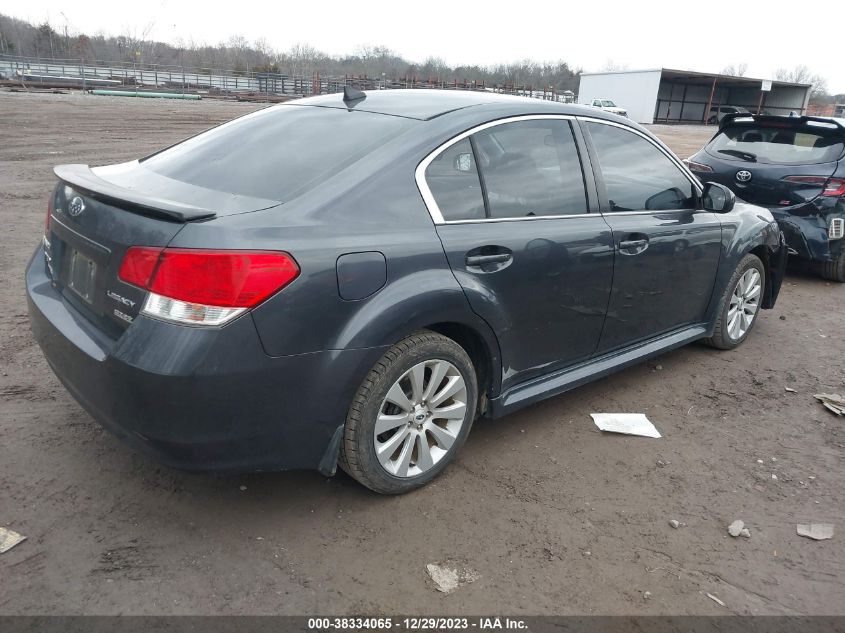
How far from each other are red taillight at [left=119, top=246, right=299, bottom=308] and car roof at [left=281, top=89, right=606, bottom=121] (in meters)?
1.22

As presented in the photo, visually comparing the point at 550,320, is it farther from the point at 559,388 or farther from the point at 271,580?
the point at 271,580

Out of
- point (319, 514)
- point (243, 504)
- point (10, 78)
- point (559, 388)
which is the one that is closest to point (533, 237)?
point (559, 388)

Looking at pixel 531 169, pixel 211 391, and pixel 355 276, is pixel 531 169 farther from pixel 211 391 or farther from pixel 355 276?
pixel 211 391

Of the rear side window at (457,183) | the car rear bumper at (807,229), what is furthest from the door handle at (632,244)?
the car rear bumper at (807,229)

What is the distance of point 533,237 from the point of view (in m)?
3.23

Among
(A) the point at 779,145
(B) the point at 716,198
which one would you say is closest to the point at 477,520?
(B) the point at 716,198

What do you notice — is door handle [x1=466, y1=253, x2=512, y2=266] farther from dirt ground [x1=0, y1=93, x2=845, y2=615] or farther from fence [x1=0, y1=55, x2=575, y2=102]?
fence [x1=0, y1=55, x2=575, y2=102]

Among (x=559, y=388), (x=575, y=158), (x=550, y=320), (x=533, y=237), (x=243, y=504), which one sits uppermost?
(x=575, y=158)

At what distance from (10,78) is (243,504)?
48.5 meters

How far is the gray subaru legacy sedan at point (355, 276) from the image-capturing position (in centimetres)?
237

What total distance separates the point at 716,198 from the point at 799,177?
10.1 ft

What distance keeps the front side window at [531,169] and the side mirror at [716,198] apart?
1257mm

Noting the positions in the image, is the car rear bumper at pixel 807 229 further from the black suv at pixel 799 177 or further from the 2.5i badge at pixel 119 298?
the 2.5i badge at pixel 119 298

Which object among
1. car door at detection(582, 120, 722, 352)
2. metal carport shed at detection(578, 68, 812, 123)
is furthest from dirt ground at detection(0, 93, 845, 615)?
metal carport shed at detection(578, 68, 812, 123)
